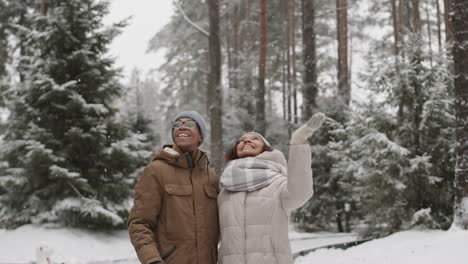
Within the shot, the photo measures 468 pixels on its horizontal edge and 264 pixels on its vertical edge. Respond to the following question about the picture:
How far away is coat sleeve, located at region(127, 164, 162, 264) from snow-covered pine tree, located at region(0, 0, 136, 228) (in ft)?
31.8

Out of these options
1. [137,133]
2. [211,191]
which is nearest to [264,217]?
[211,191]

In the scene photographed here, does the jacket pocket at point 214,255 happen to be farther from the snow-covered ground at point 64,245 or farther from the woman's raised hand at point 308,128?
the snow-covered ground at point 64,245

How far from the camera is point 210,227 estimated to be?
346 centimetres

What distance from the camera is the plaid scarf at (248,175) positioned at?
3.50 meters

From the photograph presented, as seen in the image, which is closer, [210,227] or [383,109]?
[210,227]

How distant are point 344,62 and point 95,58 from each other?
453 inches

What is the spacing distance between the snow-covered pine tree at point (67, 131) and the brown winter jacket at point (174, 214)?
965 cm

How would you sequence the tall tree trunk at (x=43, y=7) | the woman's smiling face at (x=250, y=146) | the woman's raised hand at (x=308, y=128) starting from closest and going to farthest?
the woman's raised hand at (x=308, y=128), the woman's smiling face at (x=250, y=146), the tall tree trunk at (x=43, y=7)

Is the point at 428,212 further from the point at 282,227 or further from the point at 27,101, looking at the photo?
the point at 27,101

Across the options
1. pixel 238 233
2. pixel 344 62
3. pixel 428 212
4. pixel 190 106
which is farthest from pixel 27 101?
pixel 190 106

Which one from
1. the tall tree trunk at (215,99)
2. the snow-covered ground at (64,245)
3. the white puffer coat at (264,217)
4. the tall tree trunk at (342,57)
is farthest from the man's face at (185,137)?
the tall tree trunk at (342,57)

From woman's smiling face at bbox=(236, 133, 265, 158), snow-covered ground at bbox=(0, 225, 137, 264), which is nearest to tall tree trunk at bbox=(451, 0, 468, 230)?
snow-covered ground at bbox=(0, 225, 137, 264)

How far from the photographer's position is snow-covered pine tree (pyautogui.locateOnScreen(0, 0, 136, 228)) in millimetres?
12812

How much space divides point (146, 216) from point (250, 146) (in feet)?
3.14
